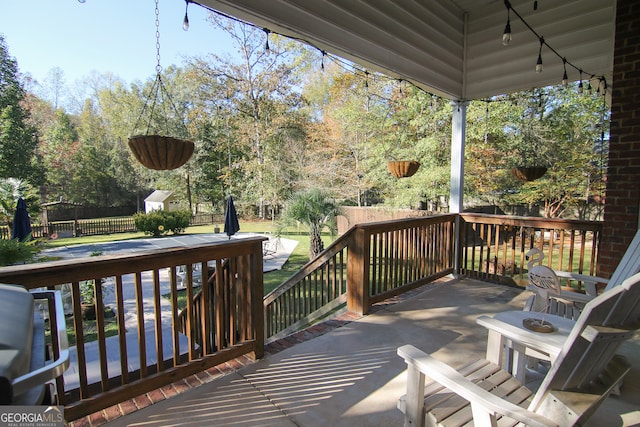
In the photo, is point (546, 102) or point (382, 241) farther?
point (546, 102)

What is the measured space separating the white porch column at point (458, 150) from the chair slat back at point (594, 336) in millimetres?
3806

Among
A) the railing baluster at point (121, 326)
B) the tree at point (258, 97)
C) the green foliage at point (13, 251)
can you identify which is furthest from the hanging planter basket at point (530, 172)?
the tree at point (258, 97)

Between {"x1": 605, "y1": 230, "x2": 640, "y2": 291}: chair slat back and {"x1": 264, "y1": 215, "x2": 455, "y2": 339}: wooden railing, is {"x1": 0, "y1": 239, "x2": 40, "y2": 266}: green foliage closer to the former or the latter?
{"x1": 264, "y1": 215, "x2": 455, "y2": 339}: wooden railing

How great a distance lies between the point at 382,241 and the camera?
A: 383 cm

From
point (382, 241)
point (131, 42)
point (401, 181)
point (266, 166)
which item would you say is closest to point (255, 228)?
point (266, 166)

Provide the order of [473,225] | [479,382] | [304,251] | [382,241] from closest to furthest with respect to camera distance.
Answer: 1. [479,382]
2. [382,241]
3. [473,225]
4. [304,251]

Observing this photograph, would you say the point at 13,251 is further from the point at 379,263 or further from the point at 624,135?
the point at 624,135

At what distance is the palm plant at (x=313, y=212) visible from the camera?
802cm

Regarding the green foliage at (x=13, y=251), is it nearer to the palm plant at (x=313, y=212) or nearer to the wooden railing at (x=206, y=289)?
the wooden railing at (x=206, y=289)

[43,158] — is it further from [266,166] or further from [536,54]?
[536,54]

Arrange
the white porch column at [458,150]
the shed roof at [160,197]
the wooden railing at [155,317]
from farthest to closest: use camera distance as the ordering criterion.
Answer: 1. the shed roof at [160,197]
2. the white porch column at [458,150]
3. the wooden railing at [155,317]

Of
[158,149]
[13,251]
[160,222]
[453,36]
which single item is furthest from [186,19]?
[160,222]

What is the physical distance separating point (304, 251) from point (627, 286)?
434 inches

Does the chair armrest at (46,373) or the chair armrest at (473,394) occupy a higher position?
the chair armrest at (46,373)
